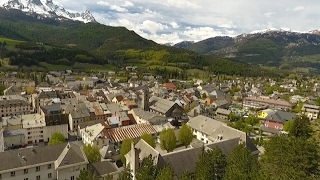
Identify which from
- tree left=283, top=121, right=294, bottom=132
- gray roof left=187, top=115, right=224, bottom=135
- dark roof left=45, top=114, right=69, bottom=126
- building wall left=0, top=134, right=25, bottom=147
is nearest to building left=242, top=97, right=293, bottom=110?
tree left=283, top=121, right=294, bottom=132

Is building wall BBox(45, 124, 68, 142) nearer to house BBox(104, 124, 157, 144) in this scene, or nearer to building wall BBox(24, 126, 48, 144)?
building wall BBox(24, 126, 48, 144)

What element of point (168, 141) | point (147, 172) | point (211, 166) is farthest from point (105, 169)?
point (211, 166)

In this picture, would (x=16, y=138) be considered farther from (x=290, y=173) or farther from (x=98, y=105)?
(x=290, y=173)

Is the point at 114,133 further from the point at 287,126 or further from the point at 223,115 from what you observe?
the point at 287,126

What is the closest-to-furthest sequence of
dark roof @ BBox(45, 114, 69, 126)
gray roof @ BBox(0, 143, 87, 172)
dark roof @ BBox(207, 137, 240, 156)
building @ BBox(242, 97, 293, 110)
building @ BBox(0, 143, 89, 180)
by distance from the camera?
building @ BBox(0, 143, 89, 180) → gray roof @ BBox(0, 143, 87, 172) → dark roof @ BBox(207, 137, 240, 156) → dark roof @ BBox(45, 114, 69, 126) → building @ BBox(242, 97, 293, 110)

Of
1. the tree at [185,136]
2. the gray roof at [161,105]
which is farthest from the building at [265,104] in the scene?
the tree at [185,136]

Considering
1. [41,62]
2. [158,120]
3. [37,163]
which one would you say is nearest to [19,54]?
[41,62]
